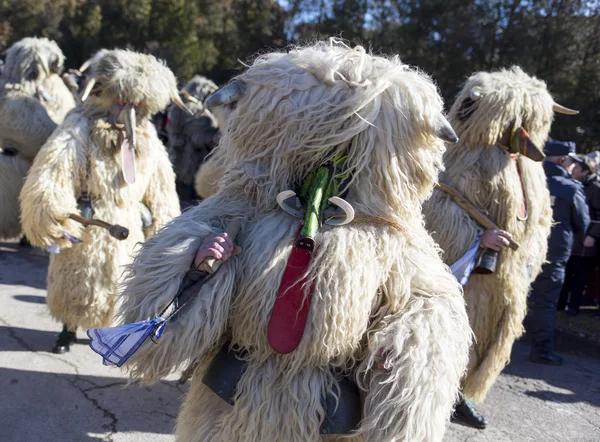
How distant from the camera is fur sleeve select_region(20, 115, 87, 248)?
138 inches

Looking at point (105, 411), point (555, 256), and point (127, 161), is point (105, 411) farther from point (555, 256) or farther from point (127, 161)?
point (555, 256)

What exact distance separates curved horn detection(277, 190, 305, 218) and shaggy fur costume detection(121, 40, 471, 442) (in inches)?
1.3

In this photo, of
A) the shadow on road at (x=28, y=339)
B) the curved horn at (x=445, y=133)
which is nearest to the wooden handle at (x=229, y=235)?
the curved horn at (x=445, y=133)

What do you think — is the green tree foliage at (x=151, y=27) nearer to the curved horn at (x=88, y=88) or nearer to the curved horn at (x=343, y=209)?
the curved horn at (x=88, y=88)

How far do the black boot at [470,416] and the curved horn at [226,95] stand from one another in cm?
269

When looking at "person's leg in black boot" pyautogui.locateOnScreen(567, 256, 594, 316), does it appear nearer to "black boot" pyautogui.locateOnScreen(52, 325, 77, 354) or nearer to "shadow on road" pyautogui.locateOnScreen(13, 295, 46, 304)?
"black boot" pyautogui.locateOnScreen(52, 325, 77, 354)

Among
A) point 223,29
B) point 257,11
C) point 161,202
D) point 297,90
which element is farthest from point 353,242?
point 223,29

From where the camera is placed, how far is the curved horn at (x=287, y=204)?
1.86m

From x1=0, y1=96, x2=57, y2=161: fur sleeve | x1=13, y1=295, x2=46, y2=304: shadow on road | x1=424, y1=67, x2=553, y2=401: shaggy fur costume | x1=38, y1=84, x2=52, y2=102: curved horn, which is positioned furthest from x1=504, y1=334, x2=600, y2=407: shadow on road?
x1=38, y1=84, x2=52, y2=102: curved horn

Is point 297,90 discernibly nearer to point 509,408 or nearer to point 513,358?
point 509,408

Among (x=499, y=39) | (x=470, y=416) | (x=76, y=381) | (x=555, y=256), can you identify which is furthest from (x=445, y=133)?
(x=499, y=39)

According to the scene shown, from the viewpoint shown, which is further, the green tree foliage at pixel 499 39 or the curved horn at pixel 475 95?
the green tree foliage at pixel 499 39

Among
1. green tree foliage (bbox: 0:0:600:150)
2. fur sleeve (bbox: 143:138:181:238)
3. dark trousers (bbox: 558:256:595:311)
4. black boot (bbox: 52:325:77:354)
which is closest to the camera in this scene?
fur sleeve (bbox: 143:138:181:238)

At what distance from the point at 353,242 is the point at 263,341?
16.4 inches
